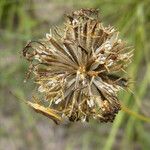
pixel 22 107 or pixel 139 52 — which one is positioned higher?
pixel 139 52

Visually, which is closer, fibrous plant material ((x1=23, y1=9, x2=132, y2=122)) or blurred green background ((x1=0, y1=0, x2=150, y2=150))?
fibrous plant material ((x1=23, y1=9, x2=132, y2=122))

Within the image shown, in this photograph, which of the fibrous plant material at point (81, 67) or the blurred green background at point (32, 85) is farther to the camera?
the blurred green background at point (32, 85)

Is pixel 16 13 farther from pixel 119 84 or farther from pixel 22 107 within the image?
pixel 119 84

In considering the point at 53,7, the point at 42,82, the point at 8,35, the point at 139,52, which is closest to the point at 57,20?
the point at 53,7
